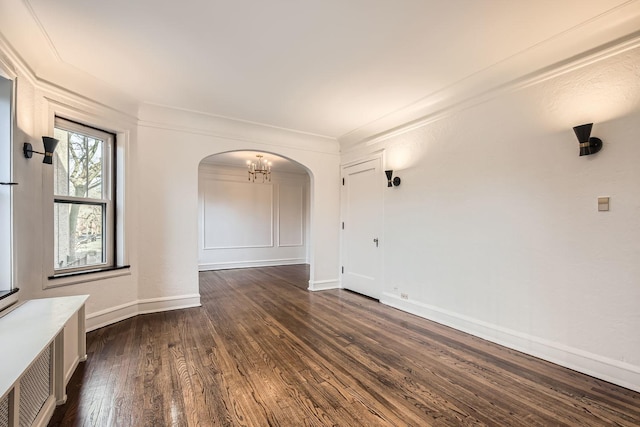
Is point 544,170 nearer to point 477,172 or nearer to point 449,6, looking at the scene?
point 477,172

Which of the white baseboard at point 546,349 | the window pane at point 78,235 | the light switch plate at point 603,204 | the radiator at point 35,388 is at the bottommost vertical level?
the white baseboard at point 546,349

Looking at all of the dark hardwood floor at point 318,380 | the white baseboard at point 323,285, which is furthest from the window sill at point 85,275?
the white baseboard at point 323,285

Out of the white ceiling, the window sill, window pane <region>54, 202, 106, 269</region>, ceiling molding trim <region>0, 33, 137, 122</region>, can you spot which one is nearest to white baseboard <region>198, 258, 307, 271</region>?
the window sill

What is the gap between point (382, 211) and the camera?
4484 millimetres

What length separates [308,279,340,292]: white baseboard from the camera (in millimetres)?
5200

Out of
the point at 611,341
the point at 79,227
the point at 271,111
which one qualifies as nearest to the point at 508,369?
the point at 611,341

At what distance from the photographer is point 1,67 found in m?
2.14

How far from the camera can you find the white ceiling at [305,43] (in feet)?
6.63

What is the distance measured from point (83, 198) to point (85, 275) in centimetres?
87

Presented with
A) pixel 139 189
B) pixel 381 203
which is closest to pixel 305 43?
pixel 381 203

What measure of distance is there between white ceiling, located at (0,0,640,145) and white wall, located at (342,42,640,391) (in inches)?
14.5

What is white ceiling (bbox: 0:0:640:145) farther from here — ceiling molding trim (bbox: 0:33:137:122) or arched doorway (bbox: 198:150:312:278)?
arched doorway (bbox: 198:150:312:278)

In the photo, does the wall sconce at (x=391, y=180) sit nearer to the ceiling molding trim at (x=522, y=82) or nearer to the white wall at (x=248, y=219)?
the ceiling molding trim at (x=522, y=82)

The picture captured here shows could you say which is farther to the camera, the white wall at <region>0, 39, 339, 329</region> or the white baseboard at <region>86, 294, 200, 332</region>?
the white baseboard at <region>86, 294, 200, 332</region>
